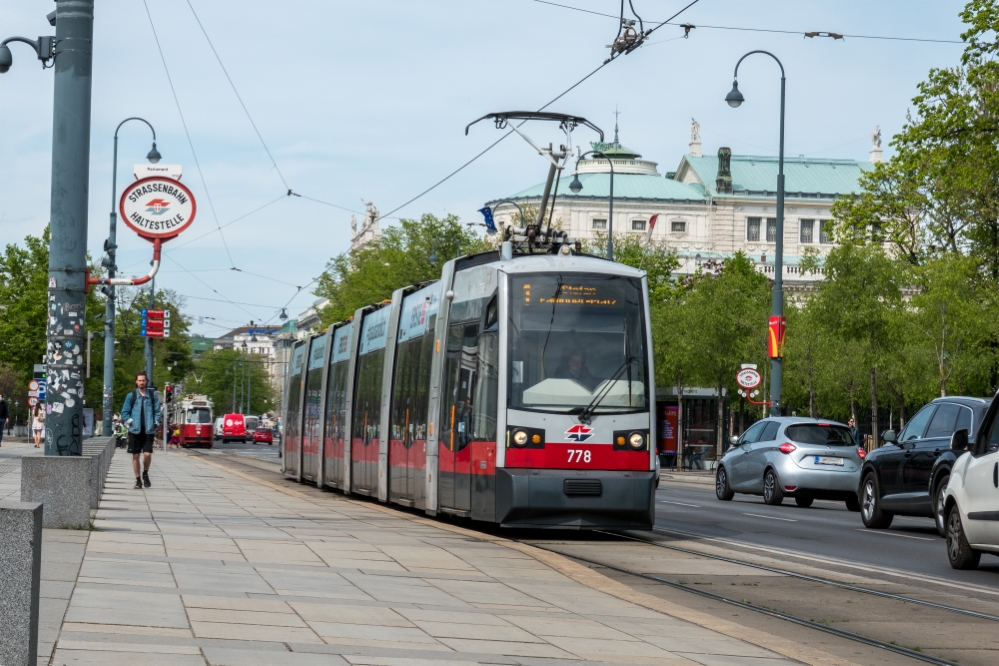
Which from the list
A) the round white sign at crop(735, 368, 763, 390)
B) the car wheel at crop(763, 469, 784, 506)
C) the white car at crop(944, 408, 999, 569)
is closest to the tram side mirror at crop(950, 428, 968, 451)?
the white car at crop(944, 408, 999, 569)

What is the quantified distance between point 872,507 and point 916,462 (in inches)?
60.4

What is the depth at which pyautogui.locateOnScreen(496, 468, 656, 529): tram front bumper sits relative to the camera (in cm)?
1585

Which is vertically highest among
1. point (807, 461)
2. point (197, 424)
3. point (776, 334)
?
point (776, 334)

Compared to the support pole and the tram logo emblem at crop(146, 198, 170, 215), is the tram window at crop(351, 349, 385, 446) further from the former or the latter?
the tram logo emblem at crop(146, 198, 170, 215)

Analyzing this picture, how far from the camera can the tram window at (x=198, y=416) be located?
90.1 m

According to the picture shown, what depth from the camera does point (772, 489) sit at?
1014 inches

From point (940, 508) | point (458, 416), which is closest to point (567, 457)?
point (458, 416)

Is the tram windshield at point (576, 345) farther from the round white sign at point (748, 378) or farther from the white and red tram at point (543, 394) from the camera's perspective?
the round white sign at point (748, 378)

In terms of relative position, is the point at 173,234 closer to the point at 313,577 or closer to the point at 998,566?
the point at 313,577

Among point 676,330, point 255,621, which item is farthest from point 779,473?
point 676,330

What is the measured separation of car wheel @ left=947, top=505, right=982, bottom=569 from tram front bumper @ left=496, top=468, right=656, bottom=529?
321cm

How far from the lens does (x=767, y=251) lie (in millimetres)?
127000

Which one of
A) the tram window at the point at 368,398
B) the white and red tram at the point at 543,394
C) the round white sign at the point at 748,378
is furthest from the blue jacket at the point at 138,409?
the round white sign at the point at 748,378

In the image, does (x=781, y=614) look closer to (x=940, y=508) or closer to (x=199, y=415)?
(x=940, y=508)
